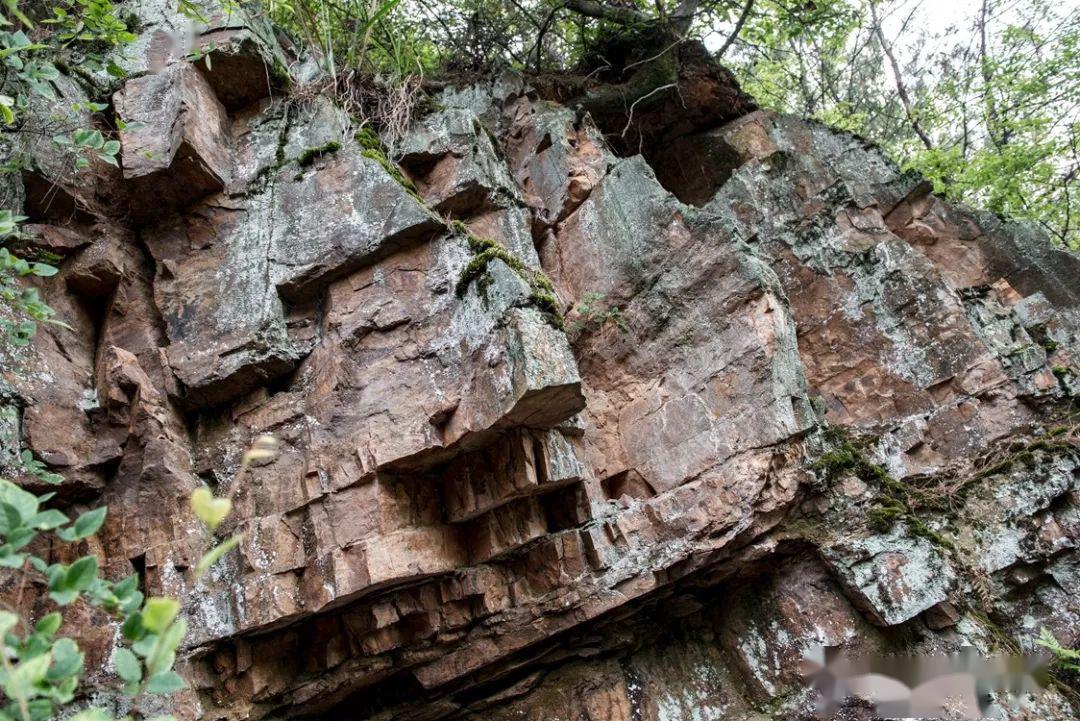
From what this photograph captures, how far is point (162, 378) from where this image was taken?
16.2 feet

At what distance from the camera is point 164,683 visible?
156 centimetres

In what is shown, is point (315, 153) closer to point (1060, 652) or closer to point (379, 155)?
point (379, 155)

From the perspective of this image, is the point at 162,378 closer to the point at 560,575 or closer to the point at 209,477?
the point at 209,477

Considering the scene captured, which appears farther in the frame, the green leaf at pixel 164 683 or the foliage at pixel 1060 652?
the foliage at pixel 1060 652

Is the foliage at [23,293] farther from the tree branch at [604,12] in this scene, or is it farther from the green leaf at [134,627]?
the tree branch at [604,12]

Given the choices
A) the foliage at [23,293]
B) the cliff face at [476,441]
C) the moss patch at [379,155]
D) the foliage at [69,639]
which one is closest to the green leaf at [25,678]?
the foliage at [69,639]

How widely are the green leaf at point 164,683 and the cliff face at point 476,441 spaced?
2.78 metres

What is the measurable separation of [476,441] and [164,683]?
3.07 meters

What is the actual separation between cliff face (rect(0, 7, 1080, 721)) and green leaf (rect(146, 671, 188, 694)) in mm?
2778

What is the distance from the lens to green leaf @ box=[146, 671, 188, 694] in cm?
152

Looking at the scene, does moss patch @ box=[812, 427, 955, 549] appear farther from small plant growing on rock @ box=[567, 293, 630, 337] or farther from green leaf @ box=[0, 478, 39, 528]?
green leaf @ box=[0, 478, 39, 528]

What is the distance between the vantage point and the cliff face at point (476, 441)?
4492mm

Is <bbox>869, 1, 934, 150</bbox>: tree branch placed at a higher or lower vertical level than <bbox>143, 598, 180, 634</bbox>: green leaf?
higher

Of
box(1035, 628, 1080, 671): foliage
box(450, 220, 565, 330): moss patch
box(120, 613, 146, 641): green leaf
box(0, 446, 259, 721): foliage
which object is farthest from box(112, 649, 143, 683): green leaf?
box(1035, 628, 1080, 671): foliage
